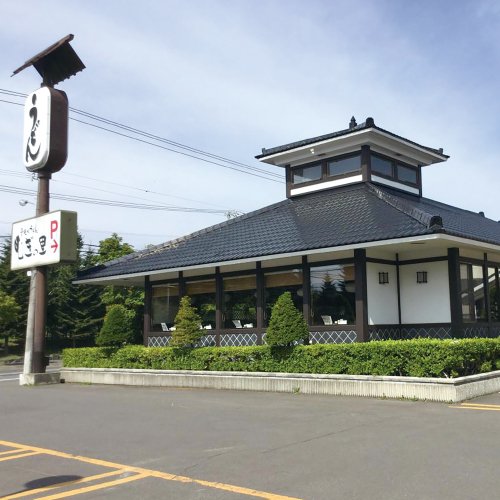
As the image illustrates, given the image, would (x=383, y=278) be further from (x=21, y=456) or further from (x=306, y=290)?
(x=21, y=456)

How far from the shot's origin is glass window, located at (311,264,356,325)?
53.7 ft

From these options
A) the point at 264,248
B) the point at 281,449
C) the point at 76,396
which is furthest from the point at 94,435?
the point at 264,248

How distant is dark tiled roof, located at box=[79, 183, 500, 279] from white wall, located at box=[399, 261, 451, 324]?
1376mm

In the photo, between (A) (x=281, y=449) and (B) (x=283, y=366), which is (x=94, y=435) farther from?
(B) (x=283, y=366)

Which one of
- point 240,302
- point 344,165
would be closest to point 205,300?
point 240,302

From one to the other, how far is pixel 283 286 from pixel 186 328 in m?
3.30

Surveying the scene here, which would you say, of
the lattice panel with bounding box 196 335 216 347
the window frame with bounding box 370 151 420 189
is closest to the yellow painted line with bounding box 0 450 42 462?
the lattice panel with bounding box 196 335 216 347

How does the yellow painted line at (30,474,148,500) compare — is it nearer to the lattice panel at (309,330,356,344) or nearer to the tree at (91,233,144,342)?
the lattice panel at (309,330,356,344)

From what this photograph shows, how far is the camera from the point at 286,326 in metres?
15.4

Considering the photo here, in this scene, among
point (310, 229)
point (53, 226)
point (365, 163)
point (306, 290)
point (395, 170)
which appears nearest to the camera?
point (306, 290)

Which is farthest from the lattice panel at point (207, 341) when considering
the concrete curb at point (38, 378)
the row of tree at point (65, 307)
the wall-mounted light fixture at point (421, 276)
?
the row of tree at point (65, 307)

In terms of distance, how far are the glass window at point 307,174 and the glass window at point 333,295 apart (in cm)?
507

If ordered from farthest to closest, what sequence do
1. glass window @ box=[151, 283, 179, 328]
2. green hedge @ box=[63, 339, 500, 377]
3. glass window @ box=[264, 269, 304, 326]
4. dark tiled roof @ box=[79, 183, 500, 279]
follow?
glass window @ box=[151, 283, 179, 328] → glass window @ box=[264, 269, 304, 326] → dark tiled roof @ box=[79, 183, 500, 279] → green hedge @ box=[63, 339, 500, 377]

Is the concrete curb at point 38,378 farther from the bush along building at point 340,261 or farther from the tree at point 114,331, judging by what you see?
the bush along building at point 340,261
